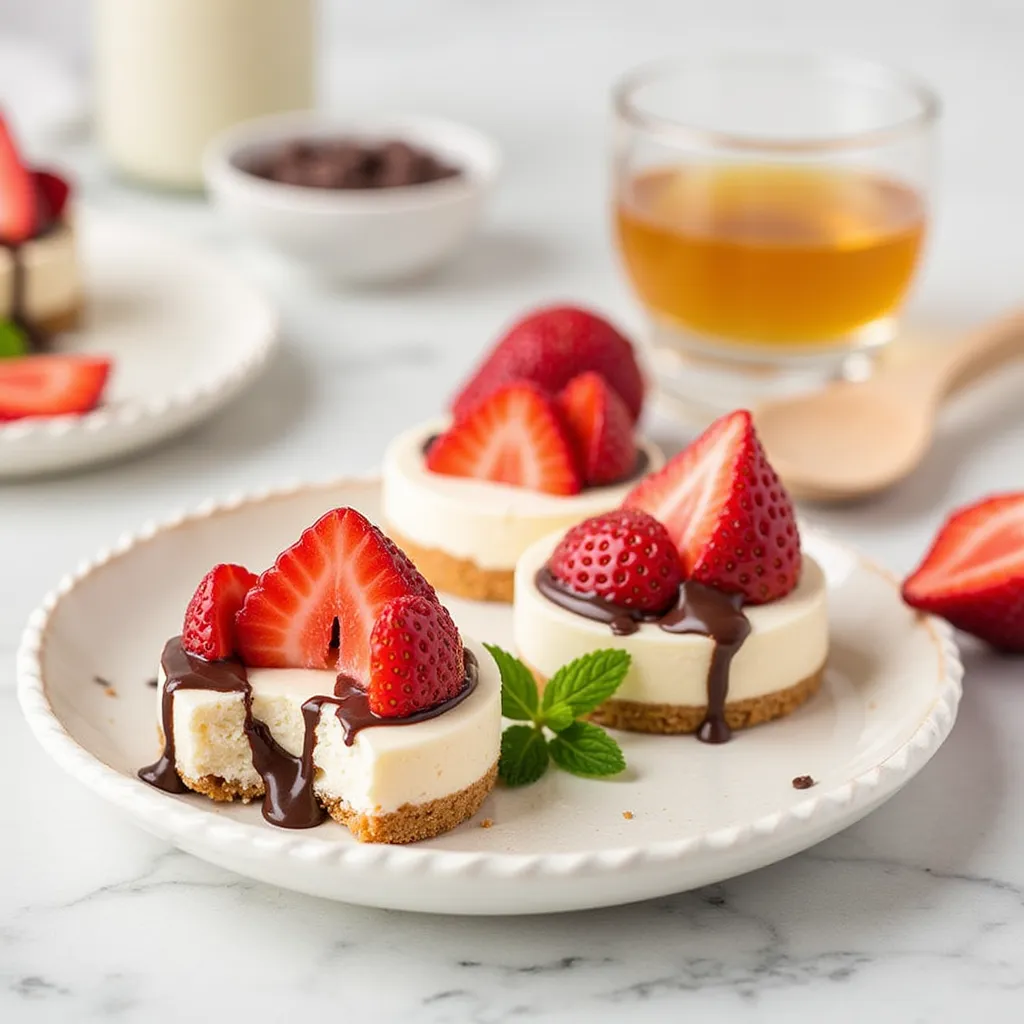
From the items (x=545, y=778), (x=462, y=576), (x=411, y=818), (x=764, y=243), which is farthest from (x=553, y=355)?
(x=411, y=818)

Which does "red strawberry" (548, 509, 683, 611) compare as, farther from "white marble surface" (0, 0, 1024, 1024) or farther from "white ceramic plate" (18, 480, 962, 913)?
"white marble surface" (0, 0, 1024, 1024)

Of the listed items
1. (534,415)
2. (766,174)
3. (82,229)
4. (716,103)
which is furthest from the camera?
(82,229)

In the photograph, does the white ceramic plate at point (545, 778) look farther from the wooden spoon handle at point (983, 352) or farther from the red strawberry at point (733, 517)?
the wooden spoon handle at point (983, 352)

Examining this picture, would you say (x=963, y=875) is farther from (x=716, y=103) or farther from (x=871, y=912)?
(x=716, y=103)

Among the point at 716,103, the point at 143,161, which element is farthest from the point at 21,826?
the point at 143,161

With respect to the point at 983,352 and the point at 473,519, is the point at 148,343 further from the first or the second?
the point at 983,352

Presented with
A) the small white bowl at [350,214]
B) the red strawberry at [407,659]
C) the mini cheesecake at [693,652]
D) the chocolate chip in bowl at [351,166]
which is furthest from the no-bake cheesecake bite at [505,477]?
the chocolate chip in bowl at [351,166]

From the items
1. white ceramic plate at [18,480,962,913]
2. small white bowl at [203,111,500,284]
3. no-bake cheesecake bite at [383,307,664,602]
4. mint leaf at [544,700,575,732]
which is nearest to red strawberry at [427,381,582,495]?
no-bake cheesecake bite at [383,307,664,602]
